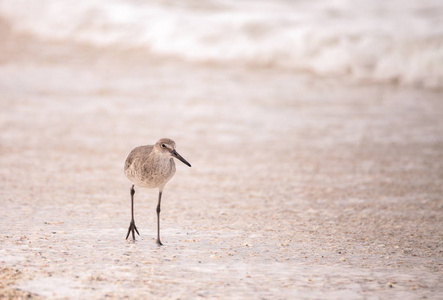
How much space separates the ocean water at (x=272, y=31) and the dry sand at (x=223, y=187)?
0.71 m

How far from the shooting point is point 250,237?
521cm

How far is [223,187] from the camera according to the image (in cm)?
686

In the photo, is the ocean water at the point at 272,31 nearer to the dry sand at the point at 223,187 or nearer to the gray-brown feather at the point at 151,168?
the dry sand at the point at 223,187

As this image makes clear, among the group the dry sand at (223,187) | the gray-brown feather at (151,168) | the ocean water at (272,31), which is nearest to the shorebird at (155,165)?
the gray-brown feather at (151,168)

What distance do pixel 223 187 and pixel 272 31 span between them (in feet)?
26.7

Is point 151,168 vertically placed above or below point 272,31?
below

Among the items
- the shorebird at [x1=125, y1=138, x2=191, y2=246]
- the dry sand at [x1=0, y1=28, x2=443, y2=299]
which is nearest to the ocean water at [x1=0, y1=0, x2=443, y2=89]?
the dry sand at [x1=0, y1=28, x2=443, y2=299]

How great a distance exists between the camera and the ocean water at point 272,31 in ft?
42.4

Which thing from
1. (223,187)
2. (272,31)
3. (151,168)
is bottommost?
(223,187)

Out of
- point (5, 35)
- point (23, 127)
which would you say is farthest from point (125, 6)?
point (23, 127)

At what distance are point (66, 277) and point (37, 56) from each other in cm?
1086

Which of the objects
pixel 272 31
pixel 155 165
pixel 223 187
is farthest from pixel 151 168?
pixel 272 31

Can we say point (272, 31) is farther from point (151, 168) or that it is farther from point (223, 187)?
point (151, 168)

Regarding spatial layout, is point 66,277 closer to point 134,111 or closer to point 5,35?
Result: point 134,111
